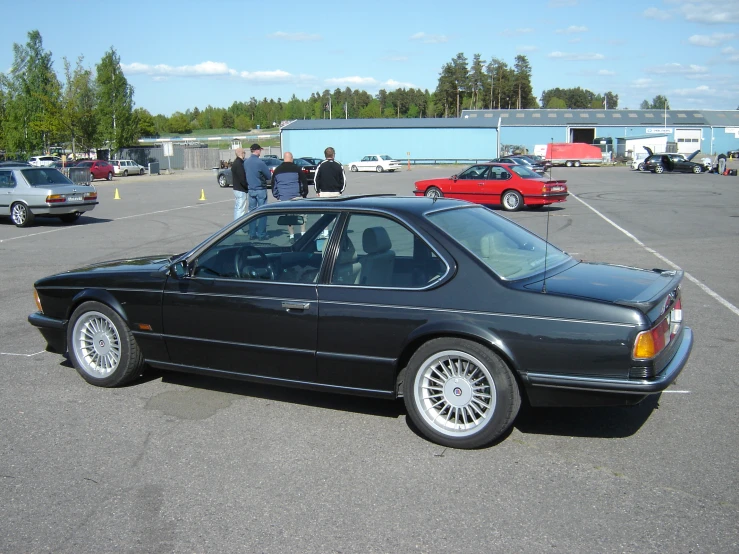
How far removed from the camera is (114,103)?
2628 inches

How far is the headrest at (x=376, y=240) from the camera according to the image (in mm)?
4711

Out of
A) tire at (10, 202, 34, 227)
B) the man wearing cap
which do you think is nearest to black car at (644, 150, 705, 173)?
the man wearing cap

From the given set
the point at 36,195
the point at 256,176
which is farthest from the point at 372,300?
the point at 36,195

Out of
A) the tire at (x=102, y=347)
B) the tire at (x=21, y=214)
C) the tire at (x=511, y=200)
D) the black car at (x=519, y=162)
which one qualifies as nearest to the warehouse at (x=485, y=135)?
the black car at (x=519, y=162)

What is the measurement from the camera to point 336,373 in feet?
14.9

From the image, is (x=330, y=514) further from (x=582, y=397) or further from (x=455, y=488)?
(x=582, y=397)

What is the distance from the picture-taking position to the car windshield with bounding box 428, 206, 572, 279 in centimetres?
448

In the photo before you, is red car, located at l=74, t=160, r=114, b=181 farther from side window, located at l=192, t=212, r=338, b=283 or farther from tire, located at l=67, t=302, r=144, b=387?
side window, located at l=192, t=212, r=338, b=283

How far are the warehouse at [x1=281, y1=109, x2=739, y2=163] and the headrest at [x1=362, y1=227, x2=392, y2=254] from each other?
65419mm

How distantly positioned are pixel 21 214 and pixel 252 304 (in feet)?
51.0

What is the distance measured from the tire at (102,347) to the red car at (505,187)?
15.7 metres

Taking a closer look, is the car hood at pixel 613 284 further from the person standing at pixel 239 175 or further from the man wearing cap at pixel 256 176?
the person standing at pixel 239 175

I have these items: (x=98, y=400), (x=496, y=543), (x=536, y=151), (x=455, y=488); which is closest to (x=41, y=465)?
(x=98, y=400)

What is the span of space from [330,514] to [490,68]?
13960 cm
